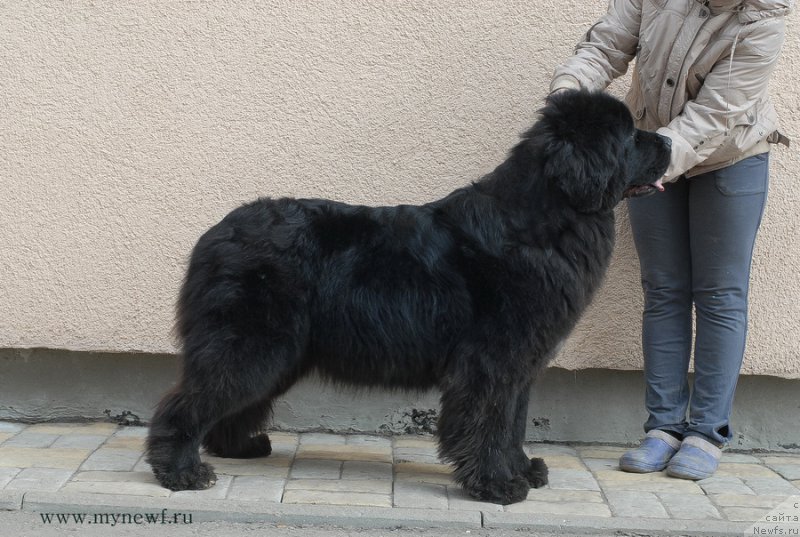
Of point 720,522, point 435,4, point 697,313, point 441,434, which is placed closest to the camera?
point 720,522

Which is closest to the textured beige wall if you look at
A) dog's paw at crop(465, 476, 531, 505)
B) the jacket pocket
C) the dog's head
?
the jacket pocket

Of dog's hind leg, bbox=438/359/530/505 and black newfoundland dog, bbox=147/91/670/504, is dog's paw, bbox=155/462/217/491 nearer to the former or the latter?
black newfoundland dog, bbox=147/91/670/504

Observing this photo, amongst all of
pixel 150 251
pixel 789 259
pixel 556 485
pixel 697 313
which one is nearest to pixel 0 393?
pixel 150 251

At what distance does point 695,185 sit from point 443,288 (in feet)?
4.50

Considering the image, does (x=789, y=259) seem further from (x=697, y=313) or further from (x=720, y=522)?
(x=720, y=522)

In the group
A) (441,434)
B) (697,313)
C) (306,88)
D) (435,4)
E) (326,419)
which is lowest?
(326,419)

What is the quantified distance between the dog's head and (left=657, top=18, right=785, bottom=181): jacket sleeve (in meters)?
0.15

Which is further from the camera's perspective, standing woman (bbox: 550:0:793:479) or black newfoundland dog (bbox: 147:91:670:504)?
standing woman (bbox: 550:0:793:479)

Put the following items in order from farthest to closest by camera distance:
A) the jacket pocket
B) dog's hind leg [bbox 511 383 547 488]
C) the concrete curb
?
the jacket pocket < dog's hind leg [bbox 511 383 547 488] < the concrete curb

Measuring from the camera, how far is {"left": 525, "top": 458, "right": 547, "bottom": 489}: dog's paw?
4133 millimetres

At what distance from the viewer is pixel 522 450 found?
4137 millimetres

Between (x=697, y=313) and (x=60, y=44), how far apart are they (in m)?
3.51

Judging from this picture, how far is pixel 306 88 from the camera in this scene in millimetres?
4809

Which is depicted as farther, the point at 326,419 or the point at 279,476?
the point at 326,419
